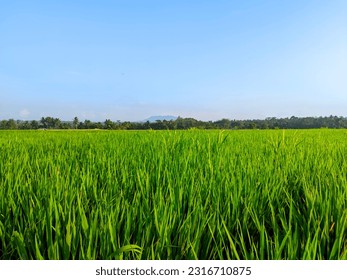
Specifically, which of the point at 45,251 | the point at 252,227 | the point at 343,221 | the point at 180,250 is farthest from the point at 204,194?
the point at 45,251

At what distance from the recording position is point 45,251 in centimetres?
124

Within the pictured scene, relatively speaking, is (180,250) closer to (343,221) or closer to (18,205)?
(343,221)

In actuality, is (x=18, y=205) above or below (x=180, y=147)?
below

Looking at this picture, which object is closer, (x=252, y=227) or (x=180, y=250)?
(x=180, y=250)

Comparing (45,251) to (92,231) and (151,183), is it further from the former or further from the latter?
(151,183)

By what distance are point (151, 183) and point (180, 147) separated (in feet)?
4.70
